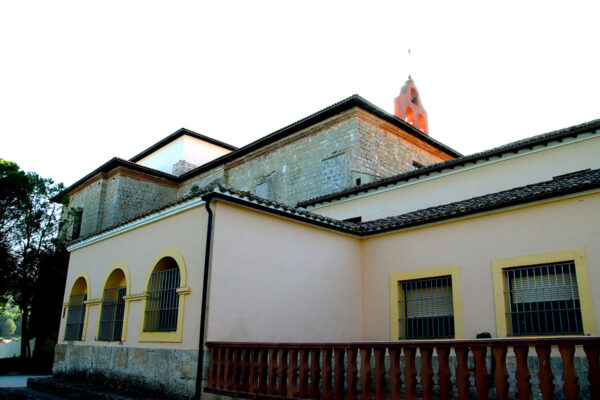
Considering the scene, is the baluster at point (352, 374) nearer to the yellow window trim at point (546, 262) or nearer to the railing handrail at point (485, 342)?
the railing handrail at point (485, 342)

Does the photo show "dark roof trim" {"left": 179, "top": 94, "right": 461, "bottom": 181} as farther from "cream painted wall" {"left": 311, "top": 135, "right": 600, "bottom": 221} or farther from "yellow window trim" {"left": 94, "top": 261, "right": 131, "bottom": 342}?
"yellow window trim" {"left": 94, "top": 261, "right": 131, "bottom": 342}

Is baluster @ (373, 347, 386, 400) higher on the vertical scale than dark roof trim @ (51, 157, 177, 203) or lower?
lower

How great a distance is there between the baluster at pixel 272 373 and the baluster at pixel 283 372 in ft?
0.28

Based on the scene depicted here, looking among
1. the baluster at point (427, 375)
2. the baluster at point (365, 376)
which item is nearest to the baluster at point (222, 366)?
the baluster at point (365, 376)

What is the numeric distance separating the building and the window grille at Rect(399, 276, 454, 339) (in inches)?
1.1

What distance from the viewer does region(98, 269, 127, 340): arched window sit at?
32.7 feet

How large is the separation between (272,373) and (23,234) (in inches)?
751

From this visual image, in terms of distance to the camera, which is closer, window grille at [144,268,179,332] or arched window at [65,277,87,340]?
window grille at [144,268,179,332]

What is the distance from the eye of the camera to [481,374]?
457 cm

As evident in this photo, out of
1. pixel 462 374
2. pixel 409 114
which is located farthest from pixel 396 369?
pixel 409 114

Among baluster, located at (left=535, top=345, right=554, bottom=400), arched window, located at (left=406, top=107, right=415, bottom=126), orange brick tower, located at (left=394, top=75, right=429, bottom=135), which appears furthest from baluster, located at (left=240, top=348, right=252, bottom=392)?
arched window, located at (left=406, top=107, right=415, bottom=126)

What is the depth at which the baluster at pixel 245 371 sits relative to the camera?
21.3 ft

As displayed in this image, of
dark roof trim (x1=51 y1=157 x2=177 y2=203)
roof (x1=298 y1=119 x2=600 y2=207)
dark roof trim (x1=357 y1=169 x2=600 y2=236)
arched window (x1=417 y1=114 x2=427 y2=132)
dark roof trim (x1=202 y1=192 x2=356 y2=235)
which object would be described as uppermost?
arched window (x1=417 y1=114 x2=427 y2=132)

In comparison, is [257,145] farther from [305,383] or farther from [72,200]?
[305,383]
